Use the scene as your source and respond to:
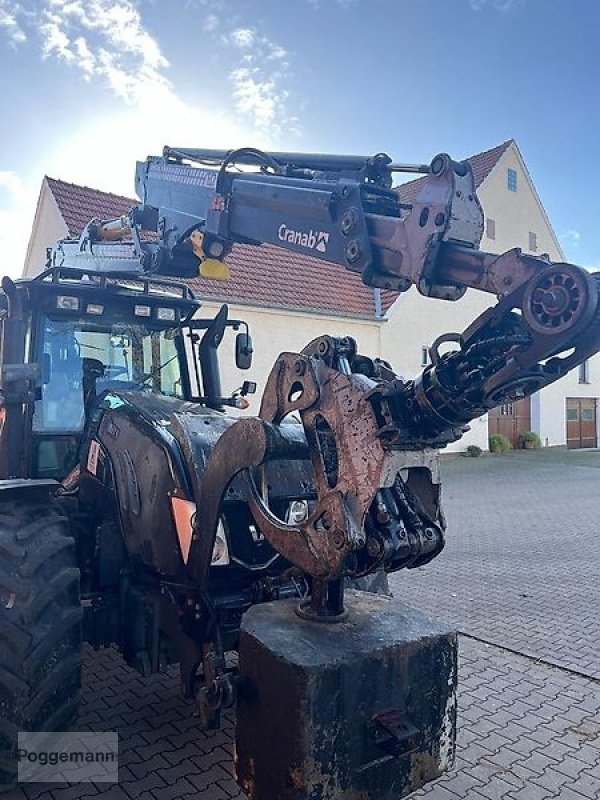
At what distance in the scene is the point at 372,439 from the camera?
2.44m

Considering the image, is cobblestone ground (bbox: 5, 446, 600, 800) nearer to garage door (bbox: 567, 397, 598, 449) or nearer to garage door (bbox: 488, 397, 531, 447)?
garage door (bbox: 488, 397, 531, 447)

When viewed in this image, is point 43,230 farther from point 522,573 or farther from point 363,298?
point 522,573

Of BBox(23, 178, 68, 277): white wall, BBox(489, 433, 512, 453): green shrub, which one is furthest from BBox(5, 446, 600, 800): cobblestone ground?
BBox(489, 433, 512, 453): green shrub

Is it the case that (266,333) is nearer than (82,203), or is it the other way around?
(82,203)

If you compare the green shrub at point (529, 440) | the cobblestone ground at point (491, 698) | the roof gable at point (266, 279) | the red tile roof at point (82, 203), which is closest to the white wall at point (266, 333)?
the roof gable at point (266, 279)

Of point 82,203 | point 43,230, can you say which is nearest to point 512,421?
point 82,203

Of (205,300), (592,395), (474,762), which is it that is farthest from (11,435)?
(592,395)

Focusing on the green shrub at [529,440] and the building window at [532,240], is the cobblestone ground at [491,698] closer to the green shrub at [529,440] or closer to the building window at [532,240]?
the green shrub at [529,440]

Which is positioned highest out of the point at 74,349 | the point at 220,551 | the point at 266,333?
the point at 266,333

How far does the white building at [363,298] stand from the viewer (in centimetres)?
1534

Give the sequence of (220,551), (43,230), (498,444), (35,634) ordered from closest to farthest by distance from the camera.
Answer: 1. (35,634)
2. (220,551)
3. (43,230)
4. (498,444)

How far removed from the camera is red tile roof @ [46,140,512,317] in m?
14.9

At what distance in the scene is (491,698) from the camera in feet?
14.7

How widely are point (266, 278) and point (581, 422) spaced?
14.0 meters
